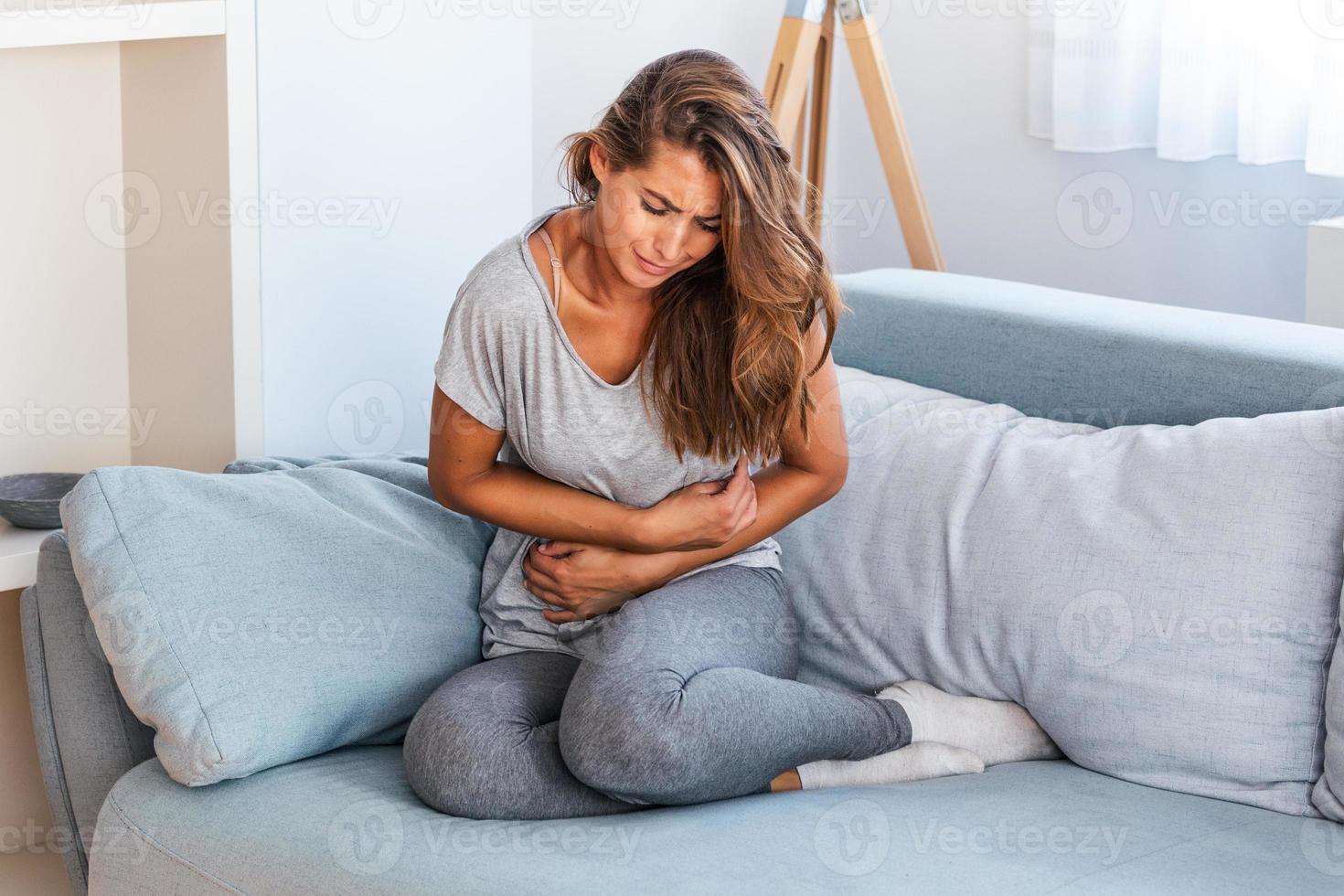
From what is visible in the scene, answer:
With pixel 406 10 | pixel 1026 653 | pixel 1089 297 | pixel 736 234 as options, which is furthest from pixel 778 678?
pixel 406 10

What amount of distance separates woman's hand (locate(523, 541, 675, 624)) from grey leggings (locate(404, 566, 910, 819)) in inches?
1.6

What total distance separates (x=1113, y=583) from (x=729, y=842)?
1.48 feet

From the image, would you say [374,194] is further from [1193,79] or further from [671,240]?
[1193,79]

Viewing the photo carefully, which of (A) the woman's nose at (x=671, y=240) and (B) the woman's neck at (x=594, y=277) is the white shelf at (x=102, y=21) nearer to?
(B) the woman's neck at (x=594, y=277)

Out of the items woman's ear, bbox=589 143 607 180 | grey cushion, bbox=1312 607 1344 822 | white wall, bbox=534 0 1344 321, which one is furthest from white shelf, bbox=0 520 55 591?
white wall, bbox=534 0 1344 321

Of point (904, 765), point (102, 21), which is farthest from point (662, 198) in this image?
point (102, 21)

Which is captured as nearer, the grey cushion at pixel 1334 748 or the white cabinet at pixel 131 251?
the grey cushion at pixel 1334 748

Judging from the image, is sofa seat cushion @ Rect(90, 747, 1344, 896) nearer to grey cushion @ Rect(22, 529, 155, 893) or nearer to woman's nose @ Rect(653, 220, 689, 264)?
grey cushion @ Rect(22, 529, 155, 893)

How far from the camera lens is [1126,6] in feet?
8.18

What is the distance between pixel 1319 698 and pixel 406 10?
136cm

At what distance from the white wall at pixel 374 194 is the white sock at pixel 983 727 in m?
0.89

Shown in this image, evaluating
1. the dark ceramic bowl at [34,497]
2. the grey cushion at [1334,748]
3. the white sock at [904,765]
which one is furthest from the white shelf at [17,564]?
the grey cushion at [1334,748]

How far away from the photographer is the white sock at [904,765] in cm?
134

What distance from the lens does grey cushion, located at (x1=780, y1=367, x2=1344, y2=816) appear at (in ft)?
4.16
